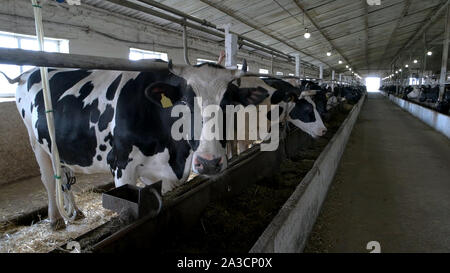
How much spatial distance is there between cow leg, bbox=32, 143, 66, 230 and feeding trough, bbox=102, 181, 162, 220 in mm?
1953

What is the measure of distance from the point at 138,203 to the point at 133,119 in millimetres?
908

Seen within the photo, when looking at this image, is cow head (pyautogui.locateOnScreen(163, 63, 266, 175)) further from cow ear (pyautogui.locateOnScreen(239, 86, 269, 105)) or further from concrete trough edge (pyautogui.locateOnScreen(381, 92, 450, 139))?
concrete trough edge (pyautogui.locateOnScreen(381, 92, 450, 139))

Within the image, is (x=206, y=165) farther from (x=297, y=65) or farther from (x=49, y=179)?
(x=297, y=65)

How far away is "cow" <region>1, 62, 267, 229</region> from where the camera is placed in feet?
7.37

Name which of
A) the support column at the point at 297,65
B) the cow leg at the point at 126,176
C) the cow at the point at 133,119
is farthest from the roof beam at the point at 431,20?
the cow leg at the point at 126,176

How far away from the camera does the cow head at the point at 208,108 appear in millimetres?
2008

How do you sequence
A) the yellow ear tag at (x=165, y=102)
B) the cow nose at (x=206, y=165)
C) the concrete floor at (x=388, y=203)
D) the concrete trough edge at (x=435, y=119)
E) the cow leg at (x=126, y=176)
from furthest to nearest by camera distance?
1. the concrete trough edge at (x=435, y=119)
2. the concrete floor at (x=388, y=203)
3. the cow leg at (x=126, y=176)
4. the yellow ear tag at (x=165, y=102)
5. the cow nose at (x=206, y=165)

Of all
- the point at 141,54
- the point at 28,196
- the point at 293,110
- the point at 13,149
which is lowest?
the point at 28,196

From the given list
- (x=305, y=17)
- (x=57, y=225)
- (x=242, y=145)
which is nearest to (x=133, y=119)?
(x=57, y=225)

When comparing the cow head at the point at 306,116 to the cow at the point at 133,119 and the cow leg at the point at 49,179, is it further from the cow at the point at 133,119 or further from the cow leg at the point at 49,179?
the cow leg at the point at 49,179

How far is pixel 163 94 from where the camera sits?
236 centimetres

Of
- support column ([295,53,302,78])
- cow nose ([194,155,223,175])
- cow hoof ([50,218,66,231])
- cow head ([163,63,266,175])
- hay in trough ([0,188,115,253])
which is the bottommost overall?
hay in trough ([0,188,115,253])

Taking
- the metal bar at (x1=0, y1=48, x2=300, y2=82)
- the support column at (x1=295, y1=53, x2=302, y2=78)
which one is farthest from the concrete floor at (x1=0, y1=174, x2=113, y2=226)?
the support column at (x1=295, y1=53, x2=302, y2=78)

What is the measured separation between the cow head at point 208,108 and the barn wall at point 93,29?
463cm
